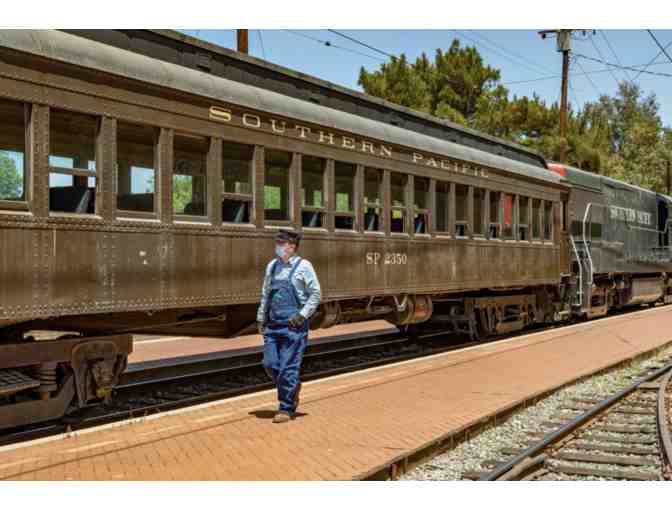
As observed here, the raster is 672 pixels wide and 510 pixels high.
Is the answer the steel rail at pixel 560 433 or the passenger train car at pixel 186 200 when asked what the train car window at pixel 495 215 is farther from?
the steel rail at pixel 560 433

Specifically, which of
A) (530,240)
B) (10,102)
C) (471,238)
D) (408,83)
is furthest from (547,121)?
(10,102)

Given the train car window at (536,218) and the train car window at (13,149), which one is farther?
the train car window at (536,218)

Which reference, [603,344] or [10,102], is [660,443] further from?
[603,344]

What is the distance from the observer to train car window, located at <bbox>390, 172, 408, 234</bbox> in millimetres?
11344

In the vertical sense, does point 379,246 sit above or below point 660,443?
above

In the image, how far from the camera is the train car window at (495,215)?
14289 millimetres

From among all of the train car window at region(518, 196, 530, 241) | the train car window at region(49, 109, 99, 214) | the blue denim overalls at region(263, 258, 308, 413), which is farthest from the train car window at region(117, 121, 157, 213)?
the train car window at region(518, 196, 530, 241)

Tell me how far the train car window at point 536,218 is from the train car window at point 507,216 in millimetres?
1296

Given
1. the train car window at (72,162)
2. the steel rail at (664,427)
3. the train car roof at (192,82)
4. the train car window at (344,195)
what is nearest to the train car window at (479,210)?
the train car roof at (192,82)

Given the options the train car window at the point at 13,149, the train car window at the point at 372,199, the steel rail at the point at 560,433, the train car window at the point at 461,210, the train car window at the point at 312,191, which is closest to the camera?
the steel rail at the point at 560,433

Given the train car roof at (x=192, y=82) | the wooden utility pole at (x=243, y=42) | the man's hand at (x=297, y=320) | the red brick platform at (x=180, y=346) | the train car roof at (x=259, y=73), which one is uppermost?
the wooden utility pole at (x=243, y=42)

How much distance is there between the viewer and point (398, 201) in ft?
37.8

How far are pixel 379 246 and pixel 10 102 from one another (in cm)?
580

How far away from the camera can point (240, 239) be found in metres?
8.55
